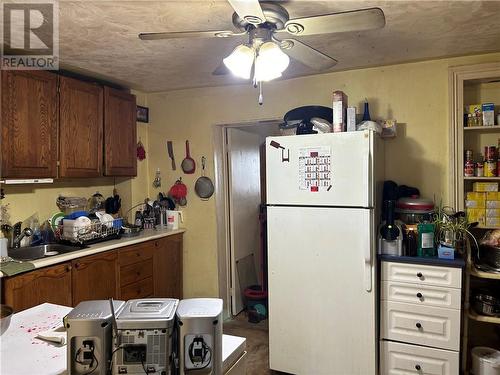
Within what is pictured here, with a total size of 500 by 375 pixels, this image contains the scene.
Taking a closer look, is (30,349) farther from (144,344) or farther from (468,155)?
(468,155)

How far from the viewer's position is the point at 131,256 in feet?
9.35

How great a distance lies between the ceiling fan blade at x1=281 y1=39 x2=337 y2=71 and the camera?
66.7 inches

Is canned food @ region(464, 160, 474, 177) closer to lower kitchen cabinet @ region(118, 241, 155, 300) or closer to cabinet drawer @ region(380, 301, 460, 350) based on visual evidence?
cabinet drawer @ region(380, 301, 460, 350)

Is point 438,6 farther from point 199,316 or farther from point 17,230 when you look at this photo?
point 17,230

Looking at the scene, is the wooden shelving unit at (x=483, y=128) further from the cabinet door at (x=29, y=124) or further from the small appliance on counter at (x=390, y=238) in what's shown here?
the cabinet door at (x=29, y=124)

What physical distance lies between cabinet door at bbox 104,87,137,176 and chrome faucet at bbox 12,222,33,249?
0.74 m

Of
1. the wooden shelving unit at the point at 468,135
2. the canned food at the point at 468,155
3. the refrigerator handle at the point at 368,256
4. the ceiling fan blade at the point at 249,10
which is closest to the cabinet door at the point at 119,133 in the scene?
the ceiling fan blade at the point at 249,10

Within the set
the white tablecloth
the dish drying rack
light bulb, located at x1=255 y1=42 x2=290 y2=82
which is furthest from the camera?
the dish drying rack

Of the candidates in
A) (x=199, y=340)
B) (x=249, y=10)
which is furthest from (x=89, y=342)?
(x=249, y=10)

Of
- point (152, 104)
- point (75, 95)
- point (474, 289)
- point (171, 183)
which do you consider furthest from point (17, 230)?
point (474, 289)

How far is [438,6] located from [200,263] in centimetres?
281

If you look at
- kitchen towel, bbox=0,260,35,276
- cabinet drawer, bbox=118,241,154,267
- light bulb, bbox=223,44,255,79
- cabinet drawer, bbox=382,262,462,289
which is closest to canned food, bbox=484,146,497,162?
cabinet drawer, bbox=382,262,462,289

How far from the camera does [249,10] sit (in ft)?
4.28

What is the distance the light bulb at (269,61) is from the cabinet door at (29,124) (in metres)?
1.69
